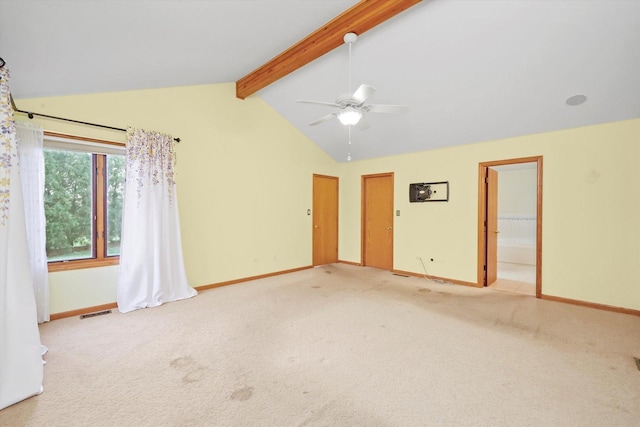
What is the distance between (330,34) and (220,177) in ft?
8.67

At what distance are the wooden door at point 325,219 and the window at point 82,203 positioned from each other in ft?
11.5

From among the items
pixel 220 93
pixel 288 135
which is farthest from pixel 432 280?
pixel 220 93

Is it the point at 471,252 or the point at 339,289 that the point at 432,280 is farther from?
the point at 339,289

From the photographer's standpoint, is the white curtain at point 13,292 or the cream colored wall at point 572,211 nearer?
the white curtain at point 13,292

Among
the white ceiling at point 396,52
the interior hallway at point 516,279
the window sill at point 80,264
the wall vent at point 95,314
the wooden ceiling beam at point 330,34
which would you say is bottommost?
the interior hallway at point 516,279

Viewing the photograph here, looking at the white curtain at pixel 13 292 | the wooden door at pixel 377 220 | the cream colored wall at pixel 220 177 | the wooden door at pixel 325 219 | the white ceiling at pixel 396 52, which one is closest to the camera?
the white curtain at pixel 13 292

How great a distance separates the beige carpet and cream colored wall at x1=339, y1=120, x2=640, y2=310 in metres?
0.49

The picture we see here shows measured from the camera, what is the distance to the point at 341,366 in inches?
87.6

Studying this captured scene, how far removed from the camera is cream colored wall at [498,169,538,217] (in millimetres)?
6598

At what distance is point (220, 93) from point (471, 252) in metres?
4.86

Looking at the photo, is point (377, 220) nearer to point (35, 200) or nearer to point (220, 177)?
point (220, 177)

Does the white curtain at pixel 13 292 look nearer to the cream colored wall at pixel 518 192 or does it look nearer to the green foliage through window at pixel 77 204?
the green foliage through window at pixel 77 204

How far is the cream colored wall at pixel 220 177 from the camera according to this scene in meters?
3.29

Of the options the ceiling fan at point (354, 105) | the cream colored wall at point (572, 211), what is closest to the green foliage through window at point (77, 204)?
the ceiling fan at point (354, 105)
